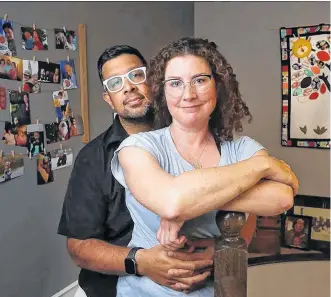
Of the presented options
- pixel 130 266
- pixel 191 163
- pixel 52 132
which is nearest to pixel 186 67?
pixel 191 163

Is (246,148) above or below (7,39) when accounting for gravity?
below

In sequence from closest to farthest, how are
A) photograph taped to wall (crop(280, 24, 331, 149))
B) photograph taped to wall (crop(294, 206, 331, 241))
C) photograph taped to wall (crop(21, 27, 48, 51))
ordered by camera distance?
photograph taped to wall (crop(21, 27, 48, 51))
photograph taped to wall (crop(280, 24, 331, 149))
photograph taped to wall (crop(294, 206, 331, 241))

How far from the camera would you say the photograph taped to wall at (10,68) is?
1.56 meters

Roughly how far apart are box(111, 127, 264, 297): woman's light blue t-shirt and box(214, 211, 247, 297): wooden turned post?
0.26 ft

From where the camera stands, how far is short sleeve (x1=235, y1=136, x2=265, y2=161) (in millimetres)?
730

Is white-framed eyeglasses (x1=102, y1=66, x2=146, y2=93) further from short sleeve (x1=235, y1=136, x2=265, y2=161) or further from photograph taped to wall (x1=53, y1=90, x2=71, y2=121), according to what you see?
photograph taped to wall (x1=53, y1=90, x2=71, y2=121)

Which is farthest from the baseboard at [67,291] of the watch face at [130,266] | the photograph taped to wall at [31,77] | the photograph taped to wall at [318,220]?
the watch face at [130,266]

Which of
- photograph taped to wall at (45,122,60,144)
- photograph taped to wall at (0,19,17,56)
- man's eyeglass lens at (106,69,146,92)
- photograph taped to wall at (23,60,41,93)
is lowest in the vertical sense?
photograph taped to wall at (45,122,60,144)

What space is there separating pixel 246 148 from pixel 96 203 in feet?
1.11

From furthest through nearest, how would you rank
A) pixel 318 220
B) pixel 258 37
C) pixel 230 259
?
1. pixel 318 220
2. pixel 258 37
3. pixel 230 259

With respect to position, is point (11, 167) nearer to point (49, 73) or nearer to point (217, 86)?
point (49, 73)

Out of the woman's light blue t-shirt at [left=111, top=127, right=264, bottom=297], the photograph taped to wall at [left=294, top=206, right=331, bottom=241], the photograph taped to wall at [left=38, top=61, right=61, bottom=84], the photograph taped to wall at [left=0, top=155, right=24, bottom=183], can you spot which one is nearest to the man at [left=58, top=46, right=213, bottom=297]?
the woman's light blue t-shirt at [left=111, top=127, right=264, bottom=297]

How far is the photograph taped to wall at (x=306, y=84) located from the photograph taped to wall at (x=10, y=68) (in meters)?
1.17

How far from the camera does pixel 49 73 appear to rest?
1.75 meters
